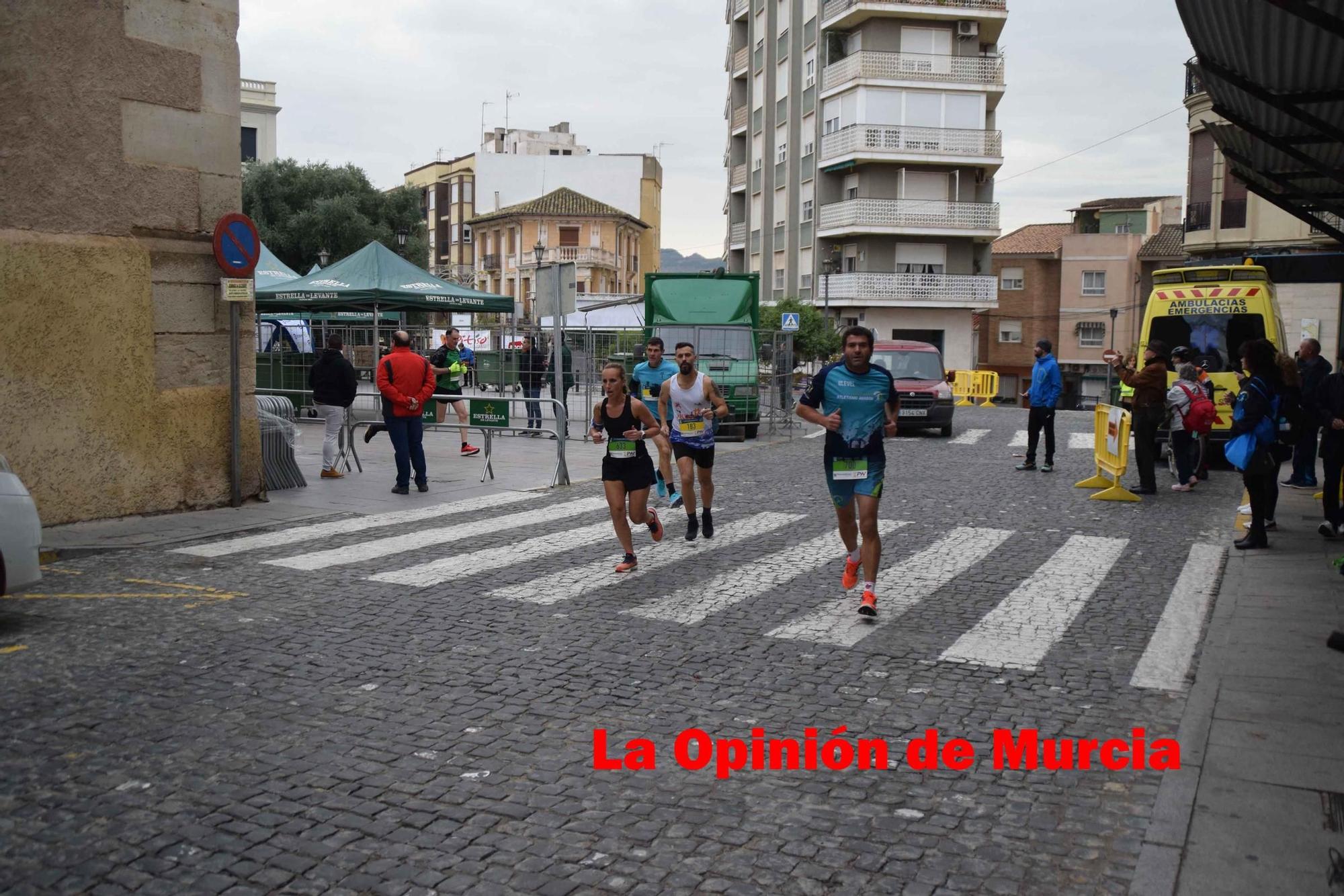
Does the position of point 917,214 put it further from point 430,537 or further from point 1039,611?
point 1039,611

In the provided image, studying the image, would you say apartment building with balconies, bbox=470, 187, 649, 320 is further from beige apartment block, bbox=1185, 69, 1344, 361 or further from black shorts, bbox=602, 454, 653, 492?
black shorts, bbox=602, 454, 653, 492

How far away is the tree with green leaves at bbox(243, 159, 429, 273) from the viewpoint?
52969 millimetres

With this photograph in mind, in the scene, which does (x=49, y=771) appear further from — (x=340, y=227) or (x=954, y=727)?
(x=340, y=227)

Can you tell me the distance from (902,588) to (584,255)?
235ft

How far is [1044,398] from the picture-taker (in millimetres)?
16500

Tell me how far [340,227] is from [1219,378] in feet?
143

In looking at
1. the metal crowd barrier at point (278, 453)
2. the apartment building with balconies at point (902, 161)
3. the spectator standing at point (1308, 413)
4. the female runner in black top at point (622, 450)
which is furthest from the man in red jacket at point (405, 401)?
the apartment building with balconies at point (902, 161)

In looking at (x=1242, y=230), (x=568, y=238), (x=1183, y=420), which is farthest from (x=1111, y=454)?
(x=568, y=238)

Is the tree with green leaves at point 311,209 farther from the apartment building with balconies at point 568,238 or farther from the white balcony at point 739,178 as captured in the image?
the apartment building with balconies at point 568,238

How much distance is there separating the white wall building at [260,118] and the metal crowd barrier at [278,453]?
193 ft

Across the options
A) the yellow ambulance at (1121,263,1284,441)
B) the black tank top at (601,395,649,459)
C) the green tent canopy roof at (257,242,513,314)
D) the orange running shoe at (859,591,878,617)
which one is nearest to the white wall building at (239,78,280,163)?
the green tent canopy roof at (257,242,513,314)

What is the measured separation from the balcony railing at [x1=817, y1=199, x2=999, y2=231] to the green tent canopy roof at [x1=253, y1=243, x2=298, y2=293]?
29.2 meters

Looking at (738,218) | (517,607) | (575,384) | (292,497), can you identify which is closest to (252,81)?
(738,218)

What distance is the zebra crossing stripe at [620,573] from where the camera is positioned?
844cm
